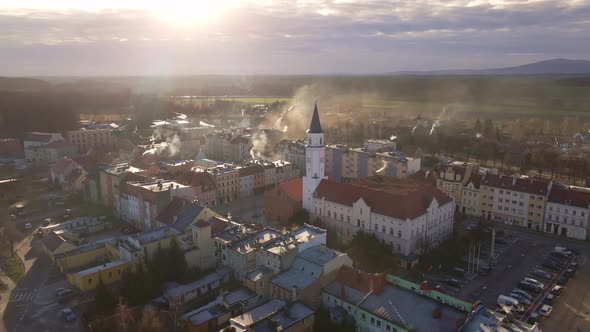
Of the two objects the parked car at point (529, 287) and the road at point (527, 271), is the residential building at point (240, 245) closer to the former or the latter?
the road at point (527, 271)

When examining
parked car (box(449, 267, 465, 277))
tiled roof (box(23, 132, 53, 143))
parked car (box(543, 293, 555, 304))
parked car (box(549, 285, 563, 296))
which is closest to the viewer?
parked car (box(543, 293, 555, 304))

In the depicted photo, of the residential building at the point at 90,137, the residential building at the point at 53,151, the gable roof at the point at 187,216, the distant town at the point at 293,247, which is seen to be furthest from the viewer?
the residential building at the point at 90,137

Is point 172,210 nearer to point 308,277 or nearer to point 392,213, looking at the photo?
point 308,277

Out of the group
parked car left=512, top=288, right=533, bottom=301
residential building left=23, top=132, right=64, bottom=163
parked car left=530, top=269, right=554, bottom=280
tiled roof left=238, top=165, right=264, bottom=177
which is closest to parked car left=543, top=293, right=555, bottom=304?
parked car left=512, top=288, right=533, bottom=301

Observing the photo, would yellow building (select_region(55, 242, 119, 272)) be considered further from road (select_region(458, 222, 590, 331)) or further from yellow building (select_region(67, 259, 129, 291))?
road (select_region(458, 222, 590, 331))

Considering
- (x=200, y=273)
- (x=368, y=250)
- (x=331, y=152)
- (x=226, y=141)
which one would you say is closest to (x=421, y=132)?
(x=331, y=152)

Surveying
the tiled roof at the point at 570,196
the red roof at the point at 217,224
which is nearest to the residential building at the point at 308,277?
the red roof at the point at 217,224
